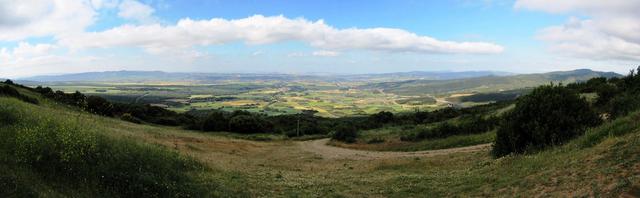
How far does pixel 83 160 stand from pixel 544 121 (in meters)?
20.5

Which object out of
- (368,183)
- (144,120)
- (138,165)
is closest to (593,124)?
(368,183)

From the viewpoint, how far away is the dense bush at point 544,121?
2125cm

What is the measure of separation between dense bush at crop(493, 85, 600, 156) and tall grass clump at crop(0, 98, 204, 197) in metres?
16.5

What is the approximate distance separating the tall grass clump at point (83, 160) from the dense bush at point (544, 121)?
16.5 metres

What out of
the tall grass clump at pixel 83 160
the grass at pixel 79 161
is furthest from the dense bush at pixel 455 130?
the tall grass clump at pixel 83 160

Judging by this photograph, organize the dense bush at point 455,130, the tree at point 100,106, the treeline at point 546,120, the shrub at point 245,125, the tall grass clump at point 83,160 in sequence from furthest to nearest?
the shrub at point 245,125 < the tree at point 100,106 < the dense bush at point 455,130 < the treeline at point 546,120 < the tall grass clump at point 83,160

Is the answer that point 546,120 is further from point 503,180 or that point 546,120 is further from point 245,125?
point 245,125

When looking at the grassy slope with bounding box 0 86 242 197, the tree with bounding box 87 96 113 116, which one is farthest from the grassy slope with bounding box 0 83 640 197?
the tree with bounding box 87 96 113 116

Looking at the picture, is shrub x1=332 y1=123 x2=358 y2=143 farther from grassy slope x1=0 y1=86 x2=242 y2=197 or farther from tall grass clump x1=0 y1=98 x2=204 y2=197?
tall grass clump x1=0 y1=98 x2=204 y2=197

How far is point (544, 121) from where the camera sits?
71.9 ft

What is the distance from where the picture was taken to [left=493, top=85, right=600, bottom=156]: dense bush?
837 inches

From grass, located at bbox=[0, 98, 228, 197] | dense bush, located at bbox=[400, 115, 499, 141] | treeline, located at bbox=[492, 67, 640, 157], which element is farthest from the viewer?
dense bush, located at bbox=[400, 115, 499, 141]

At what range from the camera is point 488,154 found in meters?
25.4

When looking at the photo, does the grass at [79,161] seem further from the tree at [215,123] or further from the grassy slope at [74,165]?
the tree at [215,123]
